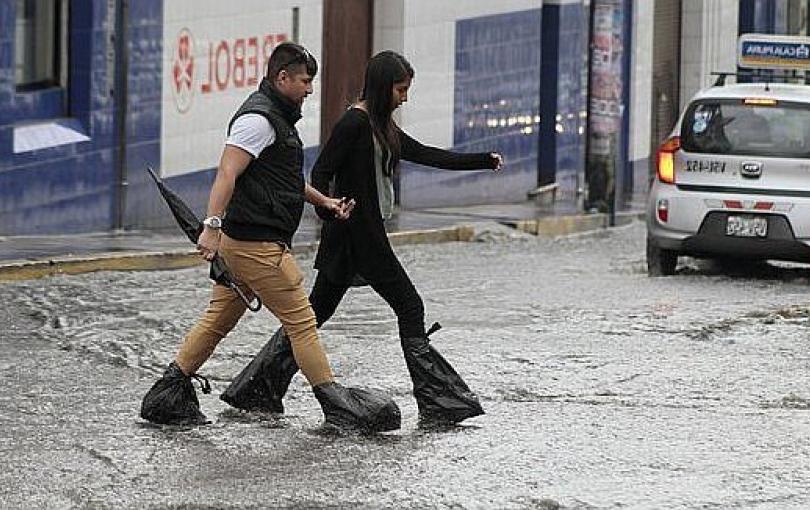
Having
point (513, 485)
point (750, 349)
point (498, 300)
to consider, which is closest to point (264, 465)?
point (513, 485)

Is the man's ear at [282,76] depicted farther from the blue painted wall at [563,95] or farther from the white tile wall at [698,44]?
the white tile wall at [698,44]

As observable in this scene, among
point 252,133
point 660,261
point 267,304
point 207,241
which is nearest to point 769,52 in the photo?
point 660,261

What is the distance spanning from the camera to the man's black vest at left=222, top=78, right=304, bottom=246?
8742 mm

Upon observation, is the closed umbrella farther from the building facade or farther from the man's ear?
the building facade

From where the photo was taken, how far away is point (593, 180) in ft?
78.0

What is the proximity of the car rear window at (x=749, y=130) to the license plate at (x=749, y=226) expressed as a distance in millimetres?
522

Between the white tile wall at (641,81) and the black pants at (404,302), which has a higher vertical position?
the white tile wall at (641,81)

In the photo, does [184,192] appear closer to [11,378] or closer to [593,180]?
[593,180]

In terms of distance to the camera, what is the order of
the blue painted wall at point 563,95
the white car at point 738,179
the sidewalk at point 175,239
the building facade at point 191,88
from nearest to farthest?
the sidewalk at point 175,239 → the white car at point 738,179 → the building facade at point 191,88 → the blue painted wall at point 563,95

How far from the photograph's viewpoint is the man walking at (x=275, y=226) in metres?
8.72

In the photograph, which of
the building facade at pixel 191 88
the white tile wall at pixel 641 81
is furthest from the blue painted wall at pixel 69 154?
the white tile wall at pixel 641 81

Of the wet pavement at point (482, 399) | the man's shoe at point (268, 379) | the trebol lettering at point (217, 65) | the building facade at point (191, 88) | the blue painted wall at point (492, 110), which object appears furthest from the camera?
the blue painted wall at point (492, 110)

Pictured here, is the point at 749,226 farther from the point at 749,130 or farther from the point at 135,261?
the point at 135,261

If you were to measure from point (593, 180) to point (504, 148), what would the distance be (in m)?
2.06
